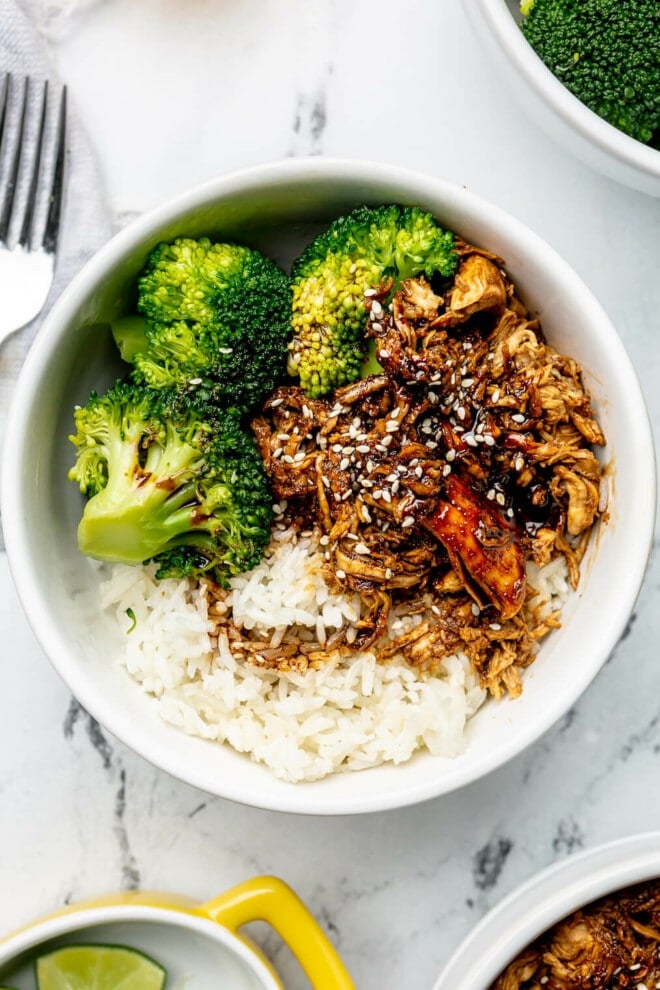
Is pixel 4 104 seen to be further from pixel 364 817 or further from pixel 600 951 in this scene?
pixel 600 951

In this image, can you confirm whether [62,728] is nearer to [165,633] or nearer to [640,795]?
[165,633]

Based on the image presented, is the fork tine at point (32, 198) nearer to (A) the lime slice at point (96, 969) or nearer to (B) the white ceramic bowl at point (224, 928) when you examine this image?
(B) the white ceramic bowl at point (224, 928)

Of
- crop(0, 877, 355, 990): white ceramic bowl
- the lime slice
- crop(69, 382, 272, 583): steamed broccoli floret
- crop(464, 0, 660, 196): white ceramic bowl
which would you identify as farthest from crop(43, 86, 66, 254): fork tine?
the lime slice

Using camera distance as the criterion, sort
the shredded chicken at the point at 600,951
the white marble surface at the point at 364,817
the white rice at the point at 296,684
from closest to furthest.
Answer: the white rice at the point at 296,684 < the shredded chicken at the point at 600,951 < the white marble surface at the point at 364,817

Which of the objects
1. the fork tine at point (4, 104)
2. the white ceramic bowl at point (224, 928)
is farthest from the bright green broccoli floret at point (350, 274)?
the white ceramic bowl at point (224, 928)

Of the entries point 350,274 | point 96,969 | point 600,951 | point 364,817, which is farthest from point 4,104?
point 600,951

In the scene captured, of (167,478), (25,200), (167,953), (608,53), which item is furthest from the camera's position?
(167,953)
